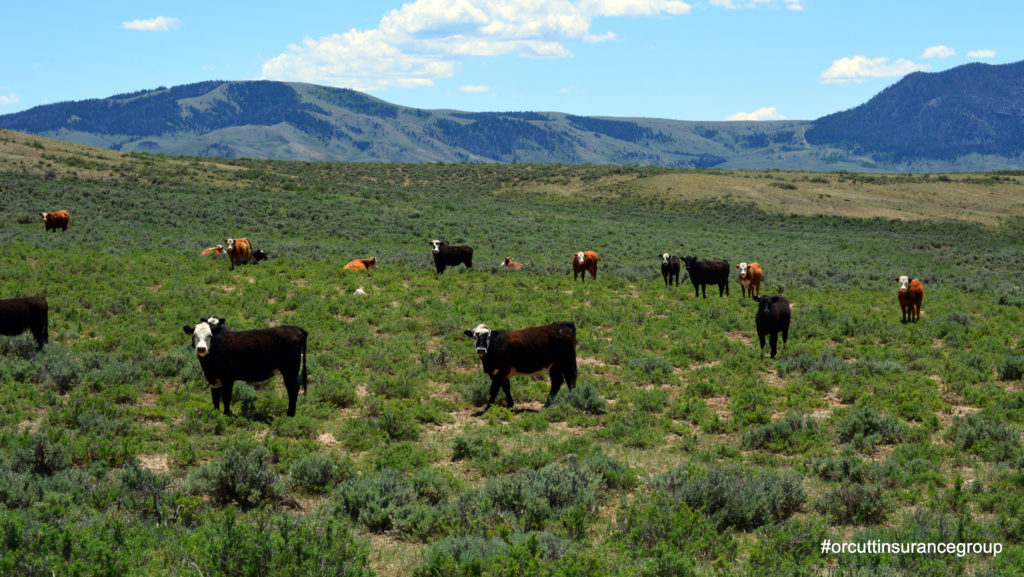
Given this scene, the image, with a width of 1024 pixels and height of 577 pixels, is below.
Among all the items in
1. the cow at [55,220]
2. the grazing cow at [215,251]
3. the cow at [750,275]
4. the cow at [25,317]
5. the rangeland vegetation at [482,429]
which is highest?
the cow at [55,220]

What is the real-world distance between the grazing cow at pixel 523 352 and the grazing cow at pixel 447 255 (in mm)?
12759

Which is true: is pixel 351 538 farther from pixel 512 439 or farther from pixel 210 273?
pixel 210 273

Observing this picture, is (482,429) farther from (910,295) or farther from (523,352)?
(910,295)

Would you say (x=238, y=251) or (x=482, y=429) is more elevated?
(x=238, y=251)

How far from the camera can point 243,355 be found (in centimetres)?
1000

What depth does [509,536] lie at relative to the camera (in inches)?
245

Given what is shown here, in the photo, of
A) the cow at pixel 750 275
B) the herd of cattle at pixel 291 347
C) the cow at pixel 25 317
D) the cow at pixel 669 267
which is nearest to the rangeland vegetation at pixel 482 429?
the cow at pixel 25 317

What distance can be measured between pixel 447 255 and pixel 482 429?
606 inches

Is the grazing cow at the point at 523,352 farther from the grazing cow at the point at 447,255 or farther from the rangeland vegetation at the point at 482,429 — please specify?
the grazing cow at the point at 447,255

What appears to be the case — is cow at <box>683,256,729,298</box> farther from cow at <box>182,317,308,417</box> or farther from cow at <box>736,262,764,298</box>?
cow at <box>182,317,308,417</box>

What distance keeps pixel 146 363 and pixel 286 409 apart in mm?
3446

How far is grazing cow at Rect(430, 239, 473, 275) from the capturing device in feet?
79.8

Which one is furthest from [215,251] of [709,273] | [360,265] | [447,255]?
[709,273]

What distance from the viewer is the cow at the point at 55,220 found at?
27.8 m
